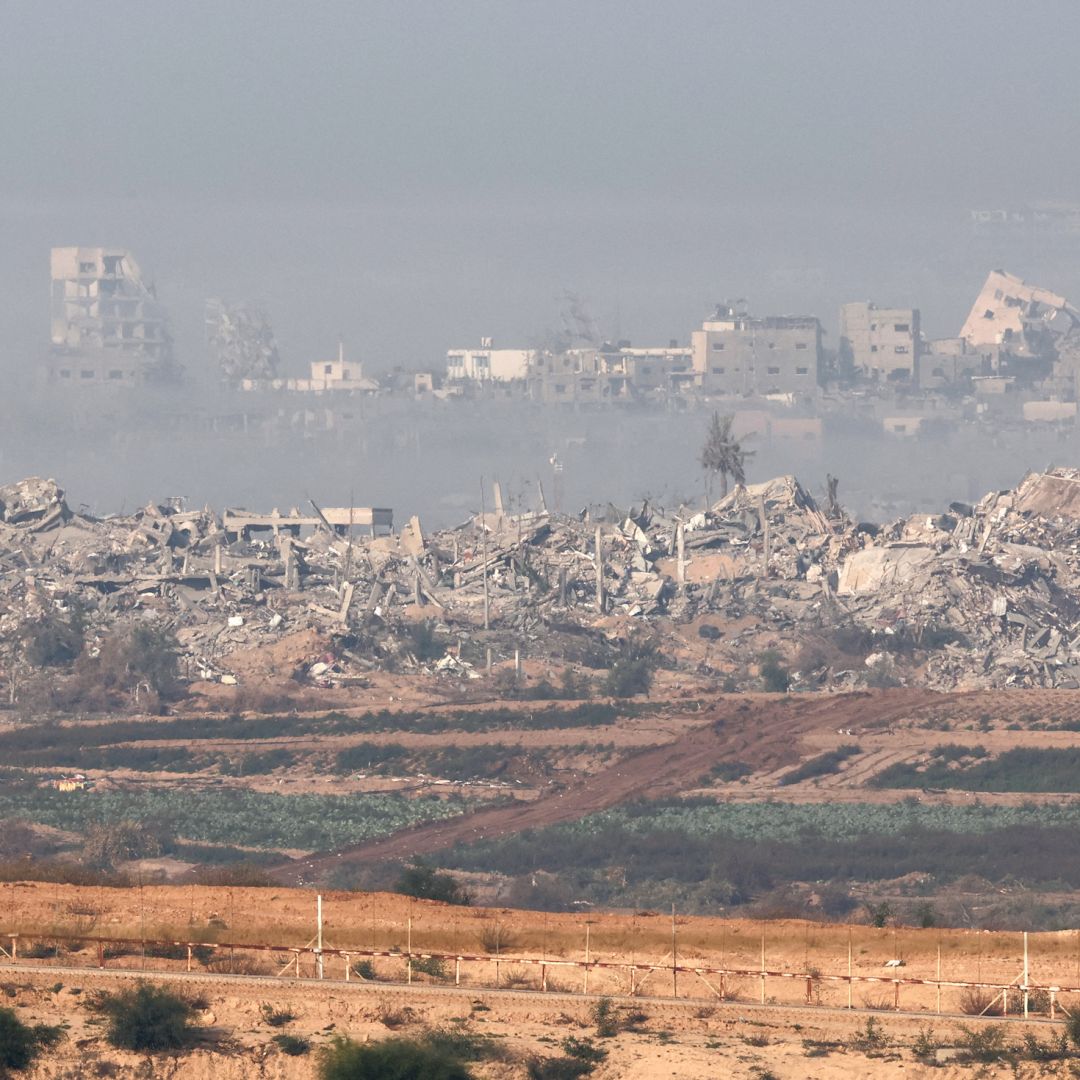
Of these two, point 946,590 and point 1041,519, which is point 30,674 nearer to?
point 946,590

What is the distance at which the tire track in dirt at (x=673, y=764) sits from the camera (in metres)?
55.7

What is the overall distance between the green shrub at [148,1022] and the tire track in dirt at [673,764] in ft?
79.7

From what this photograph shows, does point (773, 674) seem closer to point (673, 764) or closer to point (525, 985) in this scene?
point (673, 764)

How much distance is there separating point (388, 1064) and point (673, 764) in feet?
146

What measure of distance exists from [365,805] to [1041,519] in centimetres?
5523

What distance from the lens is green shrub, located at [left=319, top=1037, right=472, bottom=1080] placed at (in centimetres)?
2414

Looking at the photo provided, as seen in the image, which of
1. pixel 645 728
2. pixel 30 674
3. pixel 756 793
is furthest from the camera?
pixel 30 674

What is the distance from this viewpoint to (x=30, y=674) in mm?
90375

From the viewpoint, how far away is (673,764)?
6825cm

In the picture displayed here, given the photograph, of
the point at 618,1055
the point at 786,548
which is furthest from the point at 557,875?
the point at 786,548

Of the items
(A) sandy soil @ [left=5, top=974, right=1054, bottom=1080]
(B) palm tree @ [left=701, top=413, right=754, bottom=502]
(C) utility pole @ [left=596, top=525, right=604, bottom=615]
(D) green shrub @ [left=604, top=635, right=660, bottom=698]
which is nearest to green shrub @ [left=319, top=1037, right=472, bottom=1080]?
(A) sandy soil @ [left=5, top=974, right=1054, bottom=1080]

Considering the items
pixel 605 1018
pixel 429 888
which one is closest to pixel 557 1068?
pixel 605 1018

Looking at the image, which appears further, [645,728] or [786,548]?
[786,548]

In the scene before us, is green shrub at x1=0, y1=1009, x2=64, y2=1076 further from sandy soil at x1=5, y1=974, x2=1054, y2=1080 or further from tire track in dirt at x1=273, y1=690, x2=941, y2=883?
tire track in dirt at x1=273, y1=690, x2=941, y2=883
